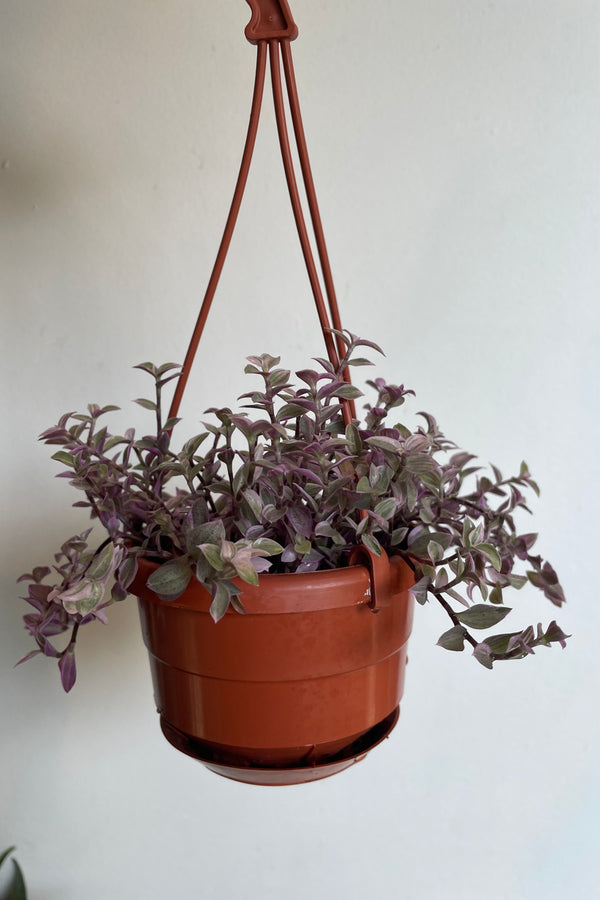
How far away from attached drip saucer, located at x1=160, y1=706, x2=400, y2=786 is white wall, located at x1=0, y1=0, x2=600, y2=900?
0.39 meters

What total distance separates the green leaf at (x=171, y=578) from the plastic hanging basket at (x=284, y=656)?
0.03 meters

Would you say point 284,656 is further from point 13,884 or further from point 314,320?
point 13,884

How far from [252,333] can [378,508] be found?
1.59 feet

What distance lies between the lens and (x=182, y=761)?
3.67 ft

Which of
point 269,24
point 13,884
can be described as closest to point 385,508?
point 269,24

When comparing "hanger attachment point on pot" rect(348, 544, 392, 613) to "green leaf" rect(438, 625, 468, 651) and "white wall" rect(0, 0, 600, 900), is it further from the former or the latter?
"white wall" rect(0, 0, 600, 900)

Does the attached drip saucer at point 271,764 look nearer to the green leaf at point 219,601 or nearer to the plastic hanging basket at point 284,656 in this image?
the plastic hanging basket at point 284,656

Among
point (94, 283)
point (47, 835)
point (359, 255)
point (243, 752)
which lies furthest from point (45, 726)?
point (359, 255)

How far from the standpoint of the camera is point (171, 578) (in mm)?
598

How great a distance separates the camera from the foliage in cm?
109

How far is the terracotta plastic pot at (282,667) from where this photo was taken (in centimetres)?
62

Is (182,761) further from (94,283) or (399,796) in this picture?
(94,283)

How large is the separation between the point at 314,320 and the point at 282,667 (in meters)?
0.56

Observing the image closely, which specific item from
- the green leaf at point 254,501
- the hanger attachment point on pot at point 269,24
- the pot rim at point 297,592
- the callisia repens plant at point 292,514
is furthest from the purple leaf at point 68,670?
the hanger attachment point on pot at point 269,24
